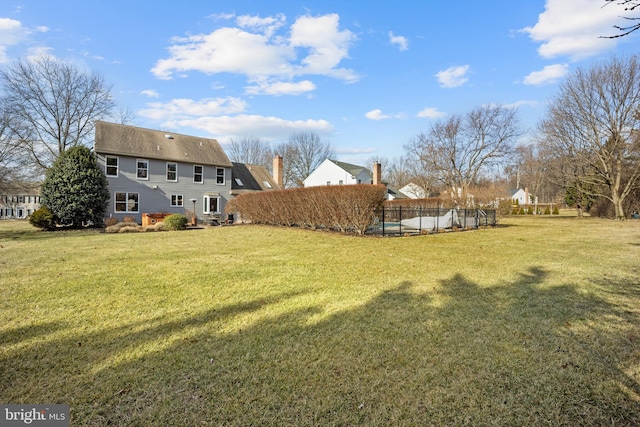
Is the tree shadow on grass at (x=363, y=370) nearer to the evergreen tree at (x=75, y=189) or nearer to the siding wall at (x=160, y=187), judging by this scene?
the evergreen tree at (x=75, y=189)

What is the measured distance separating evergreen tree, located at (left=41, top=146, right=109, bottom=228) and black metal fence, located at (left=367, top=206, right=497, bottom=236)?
1579 centimetres

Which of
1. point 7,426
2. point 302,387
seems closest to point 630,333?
point 302,387

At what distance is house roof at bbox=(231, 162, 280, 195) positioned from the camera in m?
28.0

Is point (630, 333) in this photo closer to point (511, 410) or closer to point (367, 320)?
point (511, 410)

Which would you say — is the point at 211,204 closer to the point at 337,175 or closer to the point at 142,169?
the point at 142,169

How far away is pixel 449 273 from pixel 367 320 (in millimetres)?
3193

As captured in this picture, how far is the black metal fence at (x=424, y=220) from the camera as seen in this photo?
45.5ft

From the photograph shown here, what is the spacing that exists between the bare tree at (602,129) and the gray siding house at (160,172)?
28.5 m

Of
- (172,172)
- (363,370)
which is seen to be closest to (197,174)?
(172,172)

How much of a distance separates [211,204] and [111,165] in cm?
737

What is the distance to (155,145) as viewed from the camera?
2381cm

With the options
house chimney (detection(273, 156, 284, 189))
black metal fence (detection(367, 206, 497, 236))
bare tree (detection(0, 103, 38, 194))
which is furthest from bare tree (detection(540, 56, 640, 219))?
bare tree (detection(0, 103, 38, 194))

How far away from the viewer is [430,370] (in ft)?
8.96

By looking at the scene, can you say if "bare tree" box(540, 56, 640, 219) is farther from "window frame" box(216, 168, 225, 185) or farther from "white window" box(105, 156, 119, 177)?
"white window" box(105, 156, 119, 177)
